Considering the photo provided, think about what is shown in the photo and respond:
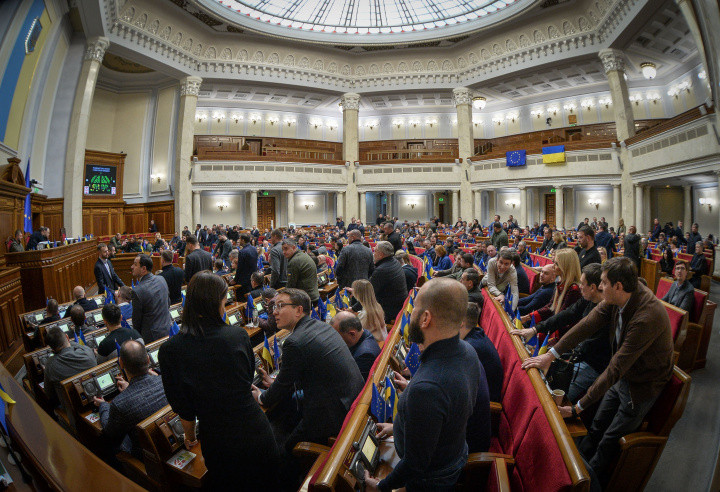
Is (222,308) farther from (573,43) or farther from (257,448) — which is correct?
(573,43)

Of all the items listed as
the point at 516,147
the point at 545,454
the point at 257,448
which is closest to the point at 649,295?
the point at 545,454

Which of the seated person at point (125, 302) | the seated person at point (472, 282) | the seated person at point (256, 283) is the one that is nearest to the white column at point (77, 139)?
the seated person at point (125, 302)

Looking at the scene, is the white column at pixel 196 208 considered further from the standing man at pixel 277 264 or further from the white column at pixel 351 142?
the standing man at pixel 277 264

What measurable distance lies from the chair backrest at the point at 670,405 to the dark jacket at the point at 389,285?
8.93ft

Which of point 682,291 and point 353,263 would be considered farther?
point 353,263

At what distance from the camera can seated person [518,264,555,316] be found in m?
4.15

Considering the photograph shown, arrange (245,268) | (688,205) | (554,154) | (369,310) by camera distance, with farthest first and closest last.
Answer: (554,154)
(688,205)
(245,268)
(369,310)

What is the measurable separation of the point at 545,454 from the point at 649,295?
48.6 inches

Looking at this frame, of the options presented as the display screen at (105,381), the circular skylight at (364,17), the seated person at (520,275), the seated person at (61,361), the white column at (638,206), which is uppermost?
the circular skylight at (364,17)

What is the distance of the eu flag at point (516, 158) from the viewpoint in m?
18.5

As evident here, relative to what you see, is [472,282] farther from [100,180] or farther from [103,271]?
[100,180]

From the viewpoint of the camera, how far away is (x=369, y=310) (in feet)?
12.2

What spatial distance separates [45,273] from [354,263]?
604 centimetres

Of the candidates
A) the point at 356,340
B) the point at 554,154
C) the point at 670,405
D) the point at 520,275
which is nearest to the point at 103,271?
the point at 356,340
